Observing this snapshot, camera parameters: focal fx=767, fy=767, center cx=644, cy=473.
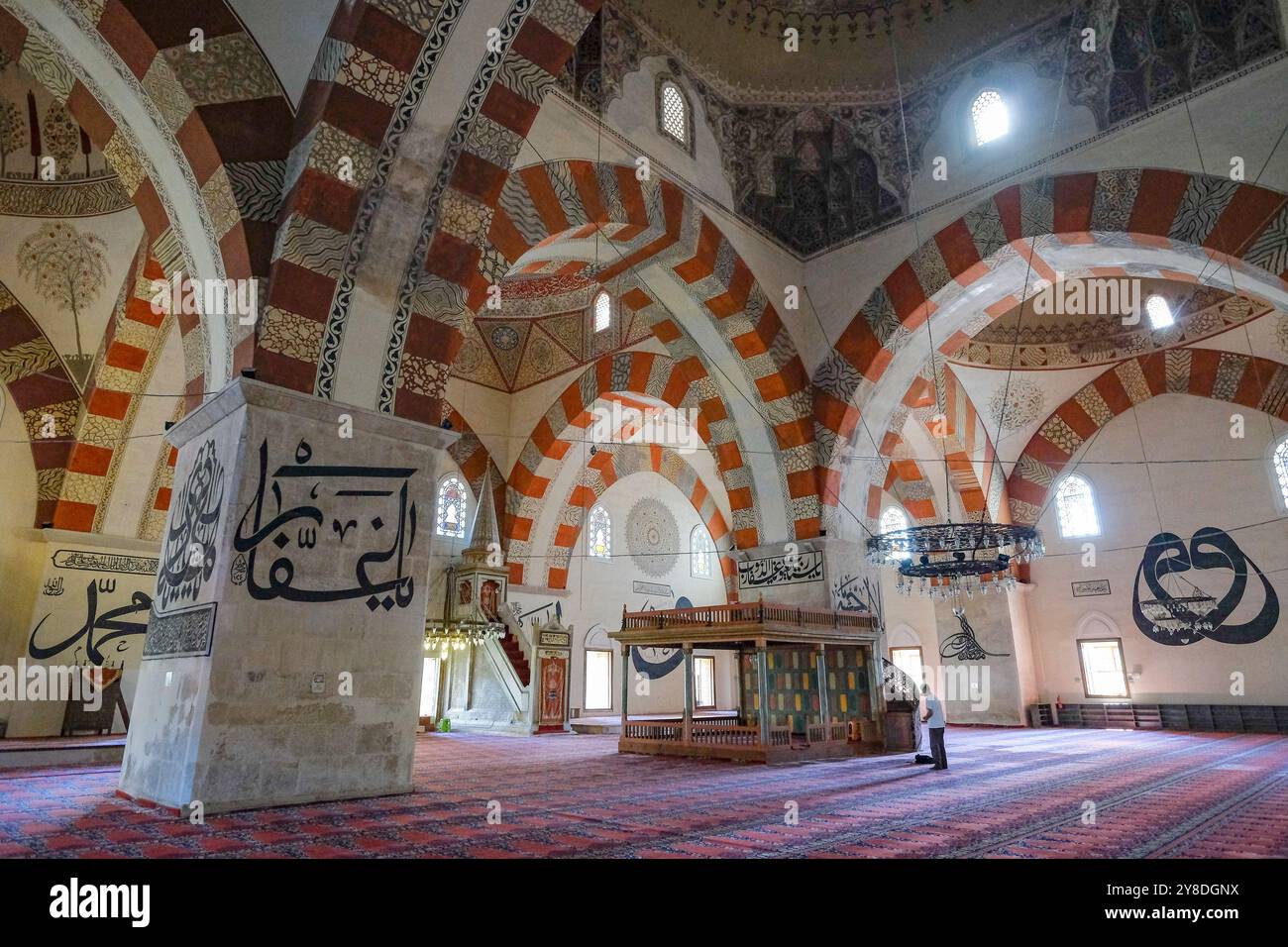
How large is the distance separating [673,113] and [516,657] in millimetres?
7787

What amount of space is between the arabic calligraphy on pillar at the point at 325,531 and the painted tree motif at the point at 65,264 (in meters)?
5.56

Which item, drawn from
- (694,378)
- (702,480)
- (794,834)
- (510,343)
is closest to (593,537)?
(702,480)

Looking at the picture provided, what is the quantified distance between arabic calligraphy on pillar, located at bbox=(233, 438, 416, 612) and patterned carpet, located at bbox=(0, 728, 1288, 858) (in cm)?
119

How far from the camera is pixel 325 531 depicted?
459 cm

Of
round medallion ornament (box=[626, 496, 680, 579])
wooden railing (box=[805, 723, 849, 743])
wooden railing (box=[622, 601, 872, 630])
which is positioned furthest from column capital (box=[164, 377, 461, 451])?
round medallion ornament (box=[626, 496, 680, 579])

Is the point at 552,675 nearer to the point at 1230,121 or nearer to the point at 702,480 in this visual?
the point at 702,480

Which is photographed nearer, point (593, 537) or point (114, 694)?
point (114, 694)

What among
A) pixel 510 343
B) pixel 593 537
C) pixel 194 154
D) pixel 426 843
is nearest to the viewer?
pixel 426 843

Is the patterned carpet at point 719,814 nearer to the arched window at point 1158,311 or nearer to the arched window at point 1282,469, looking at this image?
the arched window at point 1282,469

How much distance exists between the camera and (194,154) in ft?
16.1

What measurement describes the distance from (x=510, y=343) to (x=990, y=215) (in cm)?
752

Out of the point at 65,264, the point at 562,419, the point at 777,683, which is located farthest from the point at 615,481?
the point at 65,264

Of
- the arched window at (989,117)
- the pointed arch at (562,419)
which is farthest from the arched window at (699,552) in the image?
the arched window at (989,117)

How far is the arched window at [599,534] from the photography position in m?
14.2
